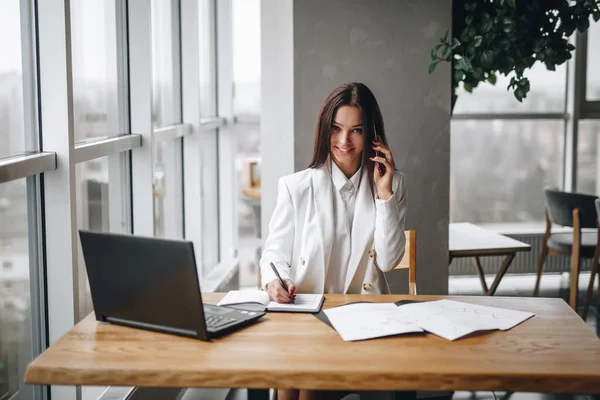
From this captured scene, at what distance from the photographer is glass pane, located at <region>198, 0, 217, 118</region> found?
17.9 feet

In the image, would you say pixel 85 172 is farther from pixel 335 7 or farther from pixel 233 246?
pixel 233 246

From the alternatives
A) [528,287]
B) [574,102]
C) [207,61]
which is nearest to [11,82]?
[207,61]

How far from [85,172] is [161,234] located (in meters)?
1.37

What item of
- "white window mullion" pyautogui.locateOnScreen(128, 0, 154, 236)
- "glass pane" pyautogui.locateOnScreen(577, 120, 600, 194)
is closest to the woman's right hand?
"white window mullion" pyautogui.locateOnScreen(128, 0, 154, 236)

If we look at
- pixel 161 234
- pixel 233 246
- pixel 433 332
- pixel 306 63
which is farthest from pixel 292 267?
pixel 233 246

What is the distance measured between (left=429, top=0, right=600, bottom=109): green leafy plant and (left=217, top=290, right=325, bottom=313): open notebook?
5.74 feet

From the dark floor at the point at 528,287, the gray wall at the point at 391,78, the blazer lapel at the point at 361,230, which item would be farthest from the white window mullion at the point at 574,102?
the blazer lapel at the point at 361,230

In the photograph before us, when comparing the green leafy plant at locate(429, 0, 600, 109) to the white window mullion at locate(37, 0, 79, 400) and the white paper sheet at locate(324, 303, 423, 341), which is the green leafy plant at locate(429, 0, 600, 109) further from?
the white window mullion at locate(37, 0, 79, 400)

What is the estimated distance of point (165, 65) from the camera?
4469 millimetres

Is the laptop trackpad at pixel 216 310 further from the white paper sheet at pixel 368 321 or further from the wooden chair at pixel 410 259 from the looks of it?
the wooden chair at pixel 410 259

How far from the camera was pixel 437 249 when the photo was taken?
405cm

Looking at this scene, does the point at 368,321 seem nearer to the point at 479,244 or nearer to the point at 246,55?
the point at 479,244

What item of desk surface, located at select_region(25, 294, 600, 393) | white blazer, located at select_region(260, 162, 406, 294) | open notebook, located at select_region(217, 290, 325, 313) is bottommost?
→ desk surface, located at select_region(25, 294, 600, 393)

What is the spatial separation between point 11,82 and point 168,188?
2.28 meters
